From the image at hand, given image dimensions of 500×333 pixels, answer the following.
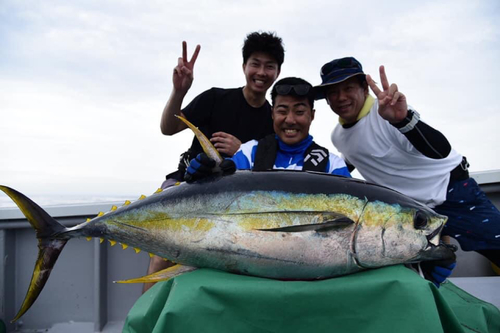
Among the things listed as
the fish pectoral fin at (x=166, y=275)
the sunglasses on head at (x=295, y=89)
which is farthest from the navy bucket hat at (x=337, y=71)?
the fish pectoral fin at (x=166, y=275)

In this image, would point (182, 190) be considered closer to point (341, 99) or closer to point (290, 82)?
point (290, 82)

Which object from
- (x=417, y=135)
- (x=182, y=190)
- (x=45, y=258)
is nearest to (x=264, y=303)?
(x=182, y=190)

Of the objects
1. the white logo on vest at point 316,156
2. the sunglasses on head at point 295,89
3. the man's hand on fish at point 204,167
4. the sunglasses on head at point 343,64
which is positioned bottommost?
the man's hand on fish at point 204,167

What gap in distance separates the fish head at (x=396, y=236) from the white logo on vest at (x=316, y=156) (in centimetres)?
81

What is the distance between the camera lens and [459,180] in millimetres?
2980

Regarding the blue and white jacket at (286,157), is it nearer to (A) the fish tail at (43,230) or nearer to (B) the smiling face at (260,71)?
(B) the smiling face at (260,71)

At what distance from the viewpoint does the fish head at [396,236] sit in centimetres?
149

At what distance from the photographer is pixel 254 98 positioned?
3.29m

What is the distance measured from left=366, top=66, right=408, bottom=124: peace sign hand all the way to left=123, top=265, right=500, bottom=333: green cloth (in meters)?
1.39

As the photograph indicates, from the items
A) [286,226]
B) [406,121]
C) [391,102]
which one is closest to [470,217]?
[406,121]

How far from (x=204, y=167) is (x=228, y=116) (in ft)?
5.41

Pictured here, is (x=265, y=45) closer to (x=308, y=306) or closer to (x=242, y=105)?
(x=242, y=105)

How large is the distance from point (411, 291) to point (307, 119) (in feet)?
4.68

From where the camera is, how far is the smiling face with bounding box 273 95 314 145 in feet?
8.11
